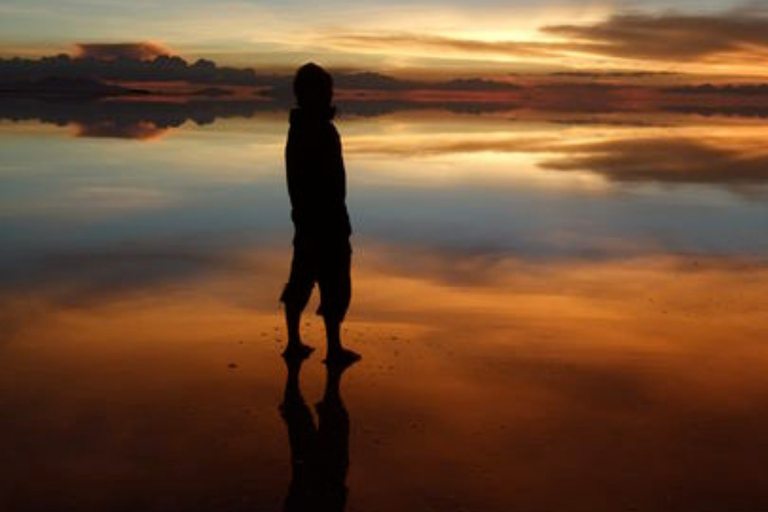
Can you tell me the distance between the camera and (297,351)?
778cm

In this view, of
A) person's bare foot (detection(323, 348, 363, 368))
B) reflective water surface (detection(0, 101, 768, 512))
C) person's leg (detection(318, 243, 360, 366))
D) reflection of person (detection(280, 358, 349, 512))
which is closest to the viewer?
reflection of person (detection(280, 358, 349, 512))

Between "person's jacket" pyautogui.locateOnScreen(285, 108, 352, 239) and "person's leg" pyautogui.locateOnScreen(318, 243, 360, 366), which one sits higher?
"person's jacket" pyautogui.locateOnScreen(285, 108, 352, 239)

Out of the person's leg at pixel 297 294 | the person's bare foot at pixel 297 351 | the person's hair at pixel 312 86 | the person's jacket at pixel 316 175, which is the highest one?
the person's hair at pixel 312 86

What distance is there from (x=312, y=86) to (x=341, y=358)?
6.85 feet

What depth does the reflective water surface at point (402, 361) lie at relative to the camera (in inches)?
208

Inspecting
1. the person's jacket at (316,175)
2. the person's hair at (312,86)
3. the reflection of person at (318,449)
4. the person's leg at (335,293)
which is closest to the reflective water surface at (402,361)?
the reflection of person at (318,449)

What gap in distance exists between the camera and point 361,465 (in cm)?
549

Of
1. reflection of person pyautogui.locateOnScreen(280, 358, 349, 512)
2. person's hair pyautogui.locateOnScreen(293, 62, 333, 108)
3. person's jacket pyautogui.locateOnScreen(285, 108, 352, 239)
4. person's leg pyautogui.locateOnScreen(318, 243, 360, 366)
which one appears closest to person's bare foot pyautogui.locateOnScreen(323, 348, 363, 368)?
person's leg pyautogui.locateOnScreen(318, 243, 360, 366)

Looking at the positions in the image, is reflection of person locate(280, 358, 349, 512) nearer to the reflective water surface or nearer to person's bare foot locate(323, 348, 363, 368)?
the reflective water surface

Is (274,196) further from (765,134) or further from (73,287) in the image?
(765,134)

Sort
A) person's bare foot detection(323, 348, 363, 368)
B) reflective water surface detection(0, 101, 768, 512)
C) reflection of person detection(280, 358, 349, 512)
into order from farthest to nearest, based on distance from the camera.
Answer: person's bare foot detection(323, 348, 363, 368) < reflective water surface detection(0, 101, 768, 512) < reflection of person detection(280, 358, 349, 512)

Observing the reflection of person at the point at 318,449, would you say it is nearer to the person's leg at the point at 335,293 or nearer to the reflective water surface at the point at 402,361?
the reflective water surface at the point at 402,361

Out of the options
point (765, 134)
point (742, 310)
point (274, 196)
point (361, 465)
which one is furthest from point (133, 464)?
point (765, 134)

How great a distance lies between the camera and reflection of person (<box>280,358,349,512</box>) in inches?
198
